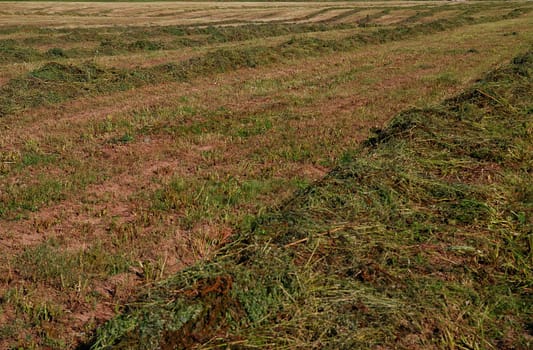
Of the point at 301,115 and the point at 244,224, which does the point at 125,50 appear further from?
the point at 244,224

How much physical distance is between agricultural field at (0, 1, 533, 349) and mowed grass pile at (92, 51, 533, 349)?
19 mm

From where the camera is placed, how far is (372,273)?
4.78 m

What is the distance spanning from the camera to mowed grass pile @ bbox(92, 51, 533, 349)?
4.00m

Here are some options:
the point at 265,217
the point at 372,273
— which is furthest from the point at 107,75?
the point at 372,273

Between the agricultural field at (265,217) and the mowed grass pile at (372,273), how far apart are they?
0.02m

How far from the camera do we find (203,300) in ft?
13.8

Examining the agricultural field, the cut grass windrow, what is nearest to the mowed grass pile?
the agricultural field

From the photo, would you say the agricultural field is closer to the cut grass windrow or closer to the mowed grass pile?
the mowed grass pile

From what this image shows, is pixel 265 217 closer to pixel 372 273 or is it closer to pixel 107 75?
pixel 372 273

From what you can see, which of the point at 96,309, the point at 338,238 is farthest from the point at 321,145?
the point at 96,309

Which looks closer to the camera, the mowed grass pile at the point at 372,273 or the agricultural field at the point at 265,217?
the mowed grass pile at the point at 372,273

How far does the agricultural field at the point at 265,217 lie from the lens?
4.18 metres

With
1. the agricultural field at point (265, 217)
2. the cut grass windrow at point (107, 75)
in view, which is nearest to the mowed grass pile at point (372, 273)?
the agricultural field at point (265, 217)

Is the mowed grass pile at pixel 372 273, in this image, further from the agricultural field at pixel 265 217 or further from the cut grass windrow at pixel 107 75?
the cut grass windrow at pixel 107 75
